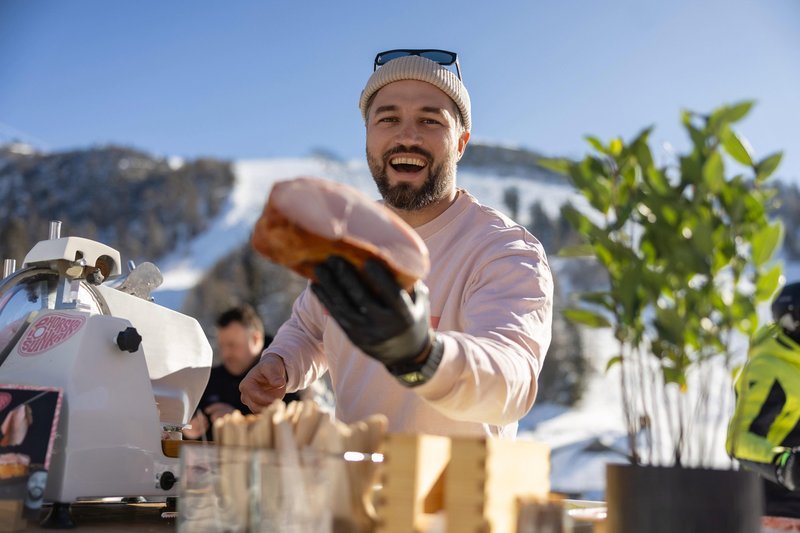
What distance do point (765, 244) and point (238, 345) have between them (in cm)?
303

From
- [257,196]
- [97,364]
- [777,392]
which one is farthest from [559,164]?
[257,196]

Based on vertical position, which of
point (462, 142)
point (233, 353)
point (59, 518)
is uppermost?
point (462, 142)

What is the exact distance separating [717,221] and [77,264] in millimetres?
1164

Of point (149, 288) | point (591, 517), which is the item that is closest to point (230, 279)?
point (149, 288)

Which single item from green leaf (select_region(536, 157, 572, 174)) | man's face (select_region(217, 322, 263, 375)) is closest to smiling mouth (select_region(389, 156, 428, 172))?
green leaf (select_region(536, 157, 572, 174))

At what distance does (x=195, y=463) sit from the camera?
2.29 ft

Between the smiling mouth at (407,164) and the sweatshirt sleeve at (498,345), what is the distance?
246 mm

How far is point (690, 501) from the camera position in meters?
0.63

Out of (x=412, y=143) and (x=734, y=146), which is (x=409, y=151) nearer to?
(x=412, y=143)

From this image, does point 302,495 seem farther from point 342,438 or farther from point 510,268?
point 510,268

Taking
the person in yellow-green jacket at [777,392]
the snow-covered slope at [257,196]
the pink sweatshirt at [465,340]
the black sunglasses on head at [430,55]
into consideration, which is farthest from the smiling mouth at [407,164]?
the snow-covered slope at [257,196]

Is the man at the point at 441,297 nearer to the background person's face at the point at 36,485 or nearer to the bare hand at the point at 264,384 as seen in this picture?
the bare hand at the point at 264,384

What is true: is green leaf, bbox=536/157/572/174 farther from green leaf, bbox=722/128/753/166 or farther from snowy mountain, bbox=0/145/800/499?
snowy mountain, bbox=0/145/800/499

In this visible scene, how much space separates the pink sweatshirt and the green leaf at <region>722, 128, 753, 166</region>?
1.16 ft
